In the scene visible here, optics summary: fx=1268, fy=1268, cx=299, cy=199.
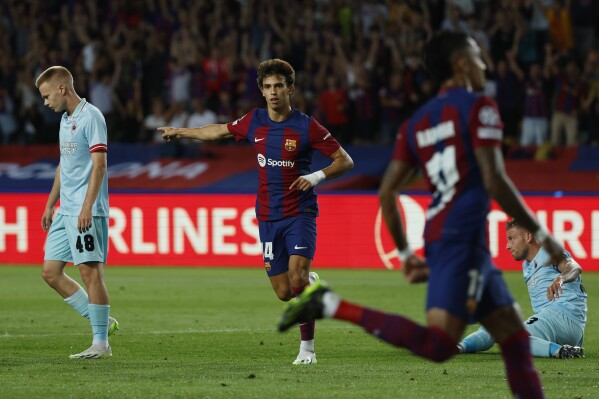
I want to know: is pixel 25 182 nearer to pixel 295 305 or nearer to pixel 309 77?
pixel 309 77

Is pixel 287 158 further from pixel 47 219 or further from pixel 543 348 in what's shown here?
pixel 543 348

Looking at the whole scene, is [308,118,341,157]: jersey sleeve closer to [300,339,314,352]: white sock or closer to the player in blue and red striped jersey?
the player in blue and red striped jersey

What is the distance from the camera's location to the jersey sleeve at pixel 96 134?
9.96 meters

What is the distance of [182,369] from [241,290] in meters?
8.01

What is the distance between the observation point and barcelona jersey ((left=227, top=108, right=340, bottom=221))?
990cm

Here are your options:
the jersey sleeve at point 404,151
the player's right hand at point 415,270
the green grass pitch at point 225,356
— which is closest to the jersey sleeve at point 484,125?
the jersey sleeve at point 404,151

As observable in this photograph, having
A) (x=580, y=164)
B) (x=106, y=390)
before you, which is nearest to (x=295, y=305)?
(x=106, y=390)

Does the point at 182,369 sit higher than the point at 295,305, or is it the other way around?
the point at 295,305

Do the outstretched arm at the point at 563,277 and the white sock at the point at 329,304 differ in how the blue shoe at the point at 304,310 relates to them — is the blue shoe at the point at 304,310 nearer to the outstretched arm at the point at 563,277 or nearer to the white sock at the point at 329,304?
the white sock at the point at 329,304

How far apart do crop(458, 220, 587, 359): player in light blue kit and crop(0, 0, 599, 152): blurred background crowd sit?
12.0 m

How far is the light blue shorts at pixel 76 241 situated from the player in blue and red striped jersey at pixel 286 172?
93 cm

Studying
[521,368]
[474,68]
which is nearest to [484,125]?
[474,68]

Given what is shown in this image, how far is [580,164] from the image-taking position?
22562mm

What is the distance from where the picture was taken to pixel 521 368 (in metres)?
6.36
